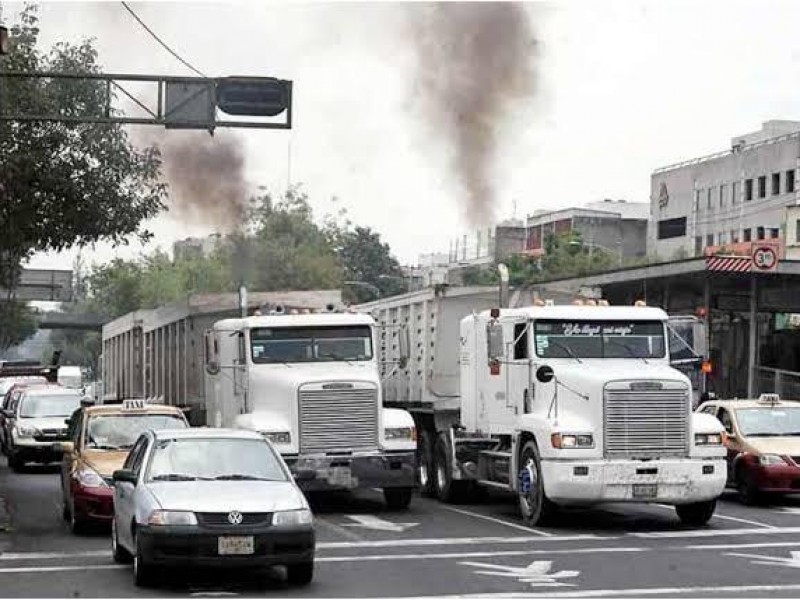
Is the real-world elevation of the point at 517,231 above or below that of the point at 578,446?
above

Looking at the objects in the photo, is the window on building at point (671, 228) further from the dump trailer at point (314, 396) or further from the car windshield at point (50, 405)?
the dump trailer at point (314, 396)

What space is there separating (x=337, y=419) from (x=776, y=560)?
7094 millimetres

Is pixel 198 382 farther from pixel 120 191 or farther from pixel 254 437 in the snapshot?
pixel 254 437

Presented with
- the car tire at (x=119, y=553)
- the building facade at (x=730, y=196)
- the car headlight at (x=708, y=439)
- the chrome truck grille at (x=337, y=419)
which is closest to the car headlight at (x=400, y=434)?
the chrome truck grille at (x=337, y=419)

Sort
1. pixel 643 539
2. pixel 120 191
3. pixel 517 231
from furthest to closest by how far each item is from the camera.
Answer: pixel 517 231
pixel 120 191
pixel 643 539

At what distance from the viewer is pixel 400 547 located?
15781 millimetres

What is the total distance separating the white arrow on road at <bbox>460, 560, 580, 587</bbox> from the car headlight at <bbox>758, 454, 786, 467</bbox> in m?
7.86

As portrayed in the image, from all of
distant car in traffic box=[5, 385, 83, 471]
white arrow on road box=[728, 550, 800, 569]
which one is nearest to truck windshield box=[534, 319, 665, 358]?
white arrow on road box=[728, 550, 800, 569]

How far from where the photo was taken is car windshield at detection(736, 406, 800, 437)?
22406mm

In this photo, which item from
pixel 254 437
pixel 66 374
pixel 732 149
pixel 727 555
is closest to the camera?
pixel 254 437

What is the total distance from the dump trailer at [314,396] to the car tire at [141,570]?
683cm

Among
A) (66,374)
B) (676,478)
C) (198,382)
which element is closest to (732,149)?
(66,374)

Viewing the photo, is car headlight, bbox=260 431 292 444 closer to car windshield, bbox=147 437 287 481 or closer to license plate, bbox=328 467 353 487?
license plate, bbox=328 467 353 487

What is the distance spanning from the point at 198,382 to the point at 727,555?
1235 cm
